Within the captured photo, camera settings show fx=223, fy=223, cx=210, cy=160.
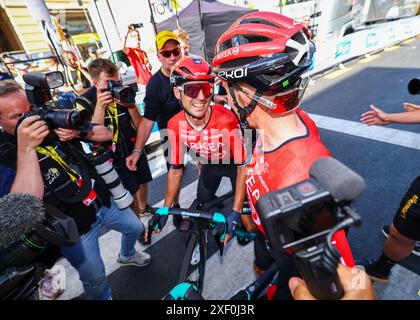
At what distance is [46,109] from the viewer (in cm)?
156

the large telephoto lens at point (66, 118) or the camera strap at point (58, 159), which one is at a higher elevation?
the large telephoto lens at point (66, 118)

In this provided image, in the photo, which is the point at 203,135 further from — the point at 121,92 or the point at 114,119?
the point at 114,119

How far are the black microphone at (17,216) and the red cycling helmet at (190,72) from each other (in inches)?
59.5

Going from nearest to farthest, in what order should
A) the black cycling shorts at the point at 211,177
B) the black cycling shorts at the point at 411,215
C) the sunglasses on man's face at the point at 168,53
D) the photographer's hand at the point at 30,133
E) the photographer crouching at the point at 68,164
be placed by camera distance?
the photographer's hand at the point at 30,133 < the photographer crouching at the point at 68,164 < the black cycling shorts at the point at 411,215 < the black cycling shorts at the point at 211,177 < the sunglasses on man's face at the point at 168,53

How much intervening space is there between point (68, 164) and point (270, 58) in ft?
5.61

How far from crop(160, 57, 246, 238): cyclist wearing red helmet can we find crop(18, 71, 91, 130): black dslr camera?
91 cm

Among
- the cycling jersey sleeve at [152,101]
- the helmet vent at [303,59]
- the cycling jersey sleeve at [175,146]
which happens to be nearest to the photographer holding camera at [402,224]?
the helmet vent at [303,59]

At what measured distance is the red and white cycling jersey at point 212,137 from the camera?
2234 mm

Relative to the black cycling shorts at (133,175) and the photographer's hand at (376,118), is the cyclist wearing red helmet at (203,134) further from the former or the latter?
the photographer's hand at (376,118)

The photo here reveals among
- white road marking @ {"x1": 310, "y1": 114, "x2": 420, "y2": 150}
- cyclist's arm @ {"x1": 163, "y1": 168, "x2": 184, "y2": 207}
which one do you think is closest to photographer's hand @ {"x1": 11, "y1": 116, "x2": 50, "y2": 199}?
cyclist's arm @ {"x1": 163, "y1": 168, "x2": 184, "y2": 207}

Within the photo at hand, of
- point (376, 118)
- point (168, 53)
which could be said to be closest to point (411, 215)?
point (376, 118)

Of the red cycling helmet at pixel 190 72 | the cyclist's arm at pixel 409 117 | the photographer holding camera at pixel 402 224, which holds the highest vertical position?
the red cycling helmet at pixel 190 72
